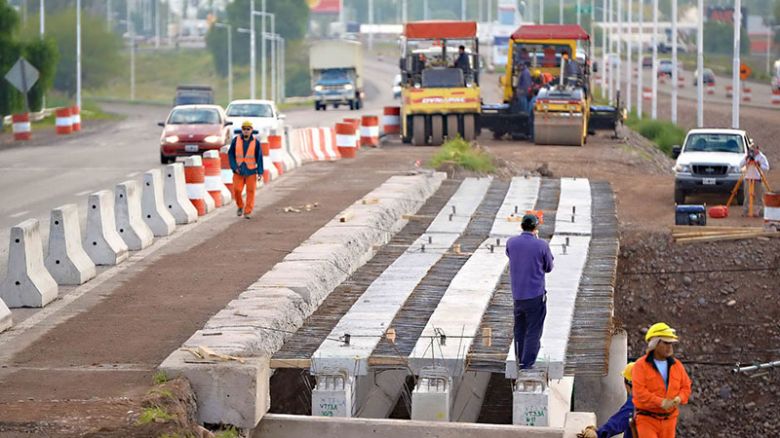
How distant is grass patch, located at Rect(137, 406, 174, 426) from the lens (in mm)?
10820

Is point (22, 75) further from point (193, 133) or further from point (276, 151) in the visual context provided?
point (276, 151)

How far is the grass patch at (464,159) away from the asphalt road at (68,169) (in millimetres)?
6556

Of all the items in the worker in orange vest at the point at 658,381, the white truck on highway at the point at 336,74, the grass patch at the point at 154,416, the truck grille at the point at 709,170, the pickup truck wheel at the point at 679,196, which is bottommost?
the pickup truck wheel at the point at 679,196

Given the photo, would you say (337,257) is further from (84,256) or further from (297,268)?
(84,256)

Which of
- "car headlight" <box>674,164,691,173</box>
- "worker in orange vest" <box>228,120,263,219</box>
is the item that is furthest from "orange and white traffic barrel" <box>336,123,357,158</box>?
"worker in orange vest" <box>228,120,263,219</box>

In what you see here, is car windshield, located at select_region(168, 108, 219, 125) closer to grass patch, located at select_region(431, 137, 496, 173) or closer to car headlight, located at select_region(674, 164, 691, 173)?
grass patch, located at select_region(431, 137, 496, 173)

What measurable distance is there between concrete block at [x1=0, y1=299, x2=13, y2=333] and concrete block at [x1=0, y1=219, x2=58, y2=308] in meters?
0.94

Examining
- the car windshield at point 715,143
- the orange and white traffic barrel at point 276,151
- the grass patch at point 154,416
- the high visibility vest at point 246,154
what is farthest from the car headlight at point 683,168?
the grass patch at point 154,416

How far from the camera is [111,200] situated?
18.7 metres

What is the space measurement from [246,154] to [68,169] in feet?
47.2

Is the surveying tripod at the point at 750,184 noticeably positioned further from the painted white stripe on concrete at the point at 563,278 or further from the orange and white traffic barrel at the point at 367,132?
the orange and white traffic barrel at the point at 367,132

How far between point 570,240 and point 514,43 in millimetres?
29011

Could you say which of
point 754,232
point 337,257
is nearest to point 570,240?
point 337,257

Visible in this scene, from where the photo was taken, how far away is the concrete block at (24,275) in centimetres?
1538
